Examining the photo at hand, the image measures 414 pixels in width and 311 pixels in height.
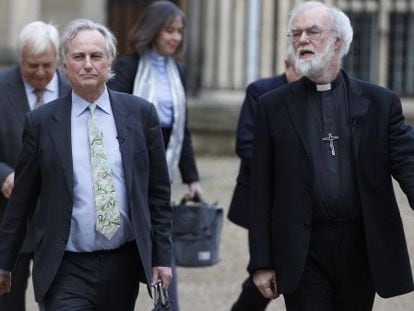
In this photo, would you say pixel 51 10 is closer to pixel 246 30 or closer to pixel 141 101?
pixel 246 30

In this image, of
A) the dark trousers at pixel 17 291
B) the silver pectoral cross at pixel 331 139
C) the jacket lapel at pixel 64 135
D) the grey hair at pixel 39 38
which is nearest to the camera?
the jacket lapel at pixel 64 135

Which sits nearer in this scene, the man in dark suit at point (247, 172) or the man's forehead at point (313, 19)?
the man's forehead at point (313, 19)

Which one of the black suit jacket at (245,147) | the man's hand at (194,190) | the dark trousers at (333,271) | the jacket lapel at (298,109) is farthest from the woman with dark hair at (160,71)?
the dark trousers at (333,271)

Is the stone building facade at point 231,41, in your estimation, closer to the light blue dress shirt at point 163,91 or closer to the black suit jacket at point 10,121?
the light blue dress shirt at point 163,91

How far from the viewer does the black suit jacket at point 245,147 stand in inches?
274

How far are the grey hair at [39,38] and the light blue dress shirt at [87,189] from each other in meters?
1.23

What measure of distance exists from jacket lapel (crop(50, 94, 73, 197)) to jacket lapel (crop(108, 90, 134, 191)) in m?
0.19

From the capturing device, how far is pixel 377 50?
15.1 metres

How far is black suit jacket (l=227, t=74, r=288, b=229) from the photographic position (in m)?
6.96

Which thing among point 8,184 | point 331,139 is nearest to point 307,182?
point 331,139

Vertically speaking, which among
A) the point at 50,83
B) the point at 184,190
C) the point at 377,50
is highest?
the point at 50,83

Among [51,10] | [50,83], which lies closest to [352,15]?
[51,10]

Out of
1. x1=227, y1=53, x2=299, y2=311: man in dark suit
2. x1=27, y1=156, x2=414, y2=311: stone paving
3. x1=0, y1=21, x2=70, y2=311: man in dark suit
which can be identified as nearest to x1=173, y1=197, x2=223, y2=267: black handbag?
x1=227, y1=53, x2=299, y2=311: man in dark suit

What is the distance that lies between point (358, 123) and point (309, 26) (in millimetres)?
454
